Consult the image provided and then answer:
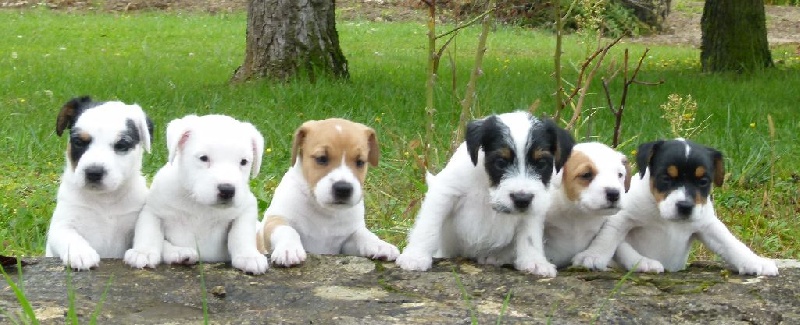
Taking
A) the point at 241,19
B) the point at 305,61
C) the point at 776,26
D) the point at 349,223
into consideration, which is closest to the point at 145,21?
the point at 241,19

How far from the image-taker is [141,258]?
172 inches

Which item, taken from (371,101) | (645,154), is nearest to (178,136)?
(645,154)

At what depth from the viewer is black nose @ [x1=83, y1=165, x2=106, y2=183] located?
4234 millimetres

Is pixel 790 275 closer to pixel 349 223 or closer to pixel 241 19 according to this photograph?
pixel 349 223

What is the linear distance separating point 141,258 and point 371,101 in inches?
269

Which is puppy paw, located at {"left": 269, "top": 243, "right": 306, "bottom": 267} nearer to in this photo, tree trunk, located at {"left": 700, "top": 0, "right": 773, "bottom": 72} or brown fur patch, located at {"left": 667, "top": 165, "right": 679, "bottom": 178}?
brown fur patch, located at {"left": 667, "top": 165, "right": 679, "bottom": 178}

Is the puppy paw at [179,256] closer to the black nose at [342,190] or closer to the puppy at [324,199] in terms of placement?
the puppy at [324,199]

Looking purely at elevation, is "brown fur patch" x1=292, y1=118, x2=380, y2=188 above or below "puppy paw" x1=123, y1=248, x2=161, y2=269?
above

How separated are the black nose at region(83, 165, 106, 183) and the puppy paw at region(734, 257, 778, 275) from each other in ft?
9.11

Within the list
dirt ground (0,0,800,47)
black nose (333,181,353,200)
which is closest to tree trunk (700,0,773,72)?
dirt ground (0,0,800,47)

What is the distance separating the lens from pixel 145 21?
24.4 metres

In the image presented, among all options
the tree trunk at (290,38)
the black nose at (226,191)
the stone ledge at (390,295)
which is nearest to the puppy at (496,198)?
the stone ledge at (390,295)

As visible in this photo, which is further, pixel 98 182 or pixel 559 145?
pixel 559 145

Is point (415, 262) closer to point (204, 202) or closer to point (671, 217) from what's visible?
point (204, 202)
